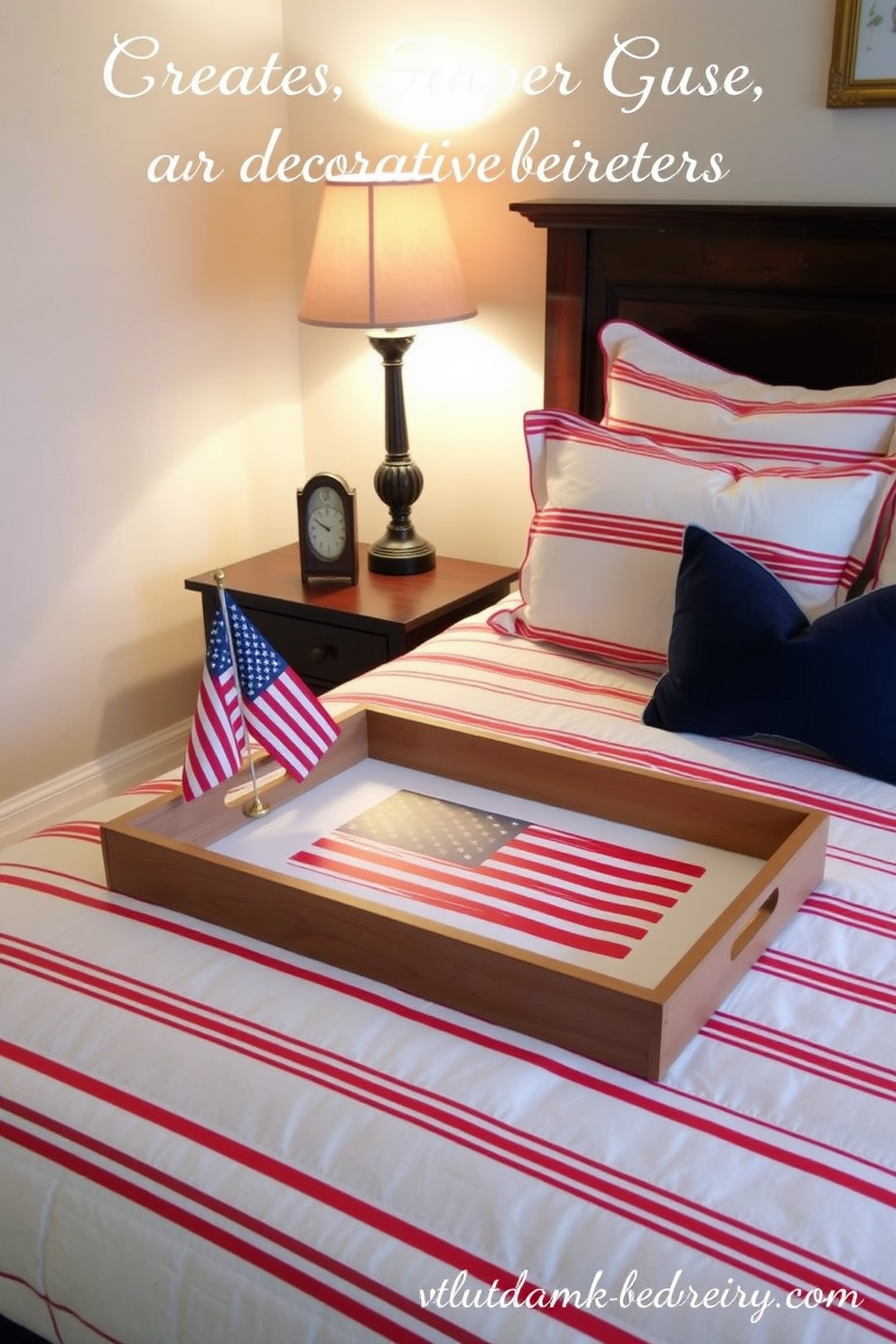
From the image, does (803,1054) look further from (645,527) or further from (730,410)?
(730,410)

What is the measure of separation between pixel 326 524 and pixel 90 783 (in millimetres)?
753

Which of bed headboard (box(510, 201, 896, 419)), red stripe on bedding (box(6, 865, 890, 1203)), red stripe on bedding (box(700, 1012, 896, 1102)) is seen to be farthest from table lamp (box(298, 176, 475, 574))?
red stripe on bedding (box(700, 1012, 896, 1102))

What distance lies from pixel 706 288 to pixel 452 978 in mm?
1653

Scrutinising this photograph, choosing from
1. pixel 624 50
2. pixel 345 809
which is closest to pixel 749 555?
pixel 345 809

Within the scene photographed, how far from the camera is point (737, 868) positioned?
161 centimetres

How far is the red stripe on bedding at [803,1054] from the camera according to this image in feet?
4.06

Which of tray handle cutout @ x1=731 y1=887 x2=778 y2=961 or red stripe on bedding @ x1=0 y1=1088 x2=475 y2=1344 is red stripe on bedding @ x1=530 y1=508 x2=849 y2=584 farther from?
red stripe on bedding @ x1=0 y1=1088 x2=475 y2=1344

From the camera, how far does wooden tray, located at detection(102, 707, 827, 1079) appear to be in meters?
1.27

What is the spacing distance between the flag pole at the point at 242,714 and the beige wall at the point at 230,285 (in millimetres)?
1131

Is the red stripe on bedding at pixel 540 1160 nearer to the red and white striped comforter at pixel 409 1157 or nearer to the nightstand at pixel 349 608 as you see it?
the red and white striped comforter at pixel 409 1157

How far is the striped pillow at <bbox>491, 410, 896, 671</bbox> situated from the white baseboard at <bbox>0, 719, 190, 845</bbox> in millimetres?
1023

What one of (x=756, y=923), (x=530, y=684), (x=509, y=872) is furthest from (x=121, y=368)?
(x=756, y=923)

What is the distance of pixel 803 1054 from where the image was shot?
128 cm

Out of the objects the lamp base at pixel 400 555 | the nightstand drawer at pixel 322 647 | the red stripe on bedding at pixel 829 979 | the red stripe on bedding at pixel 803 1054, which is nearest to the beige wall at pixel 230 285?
the lamp base at pixel 400 555
